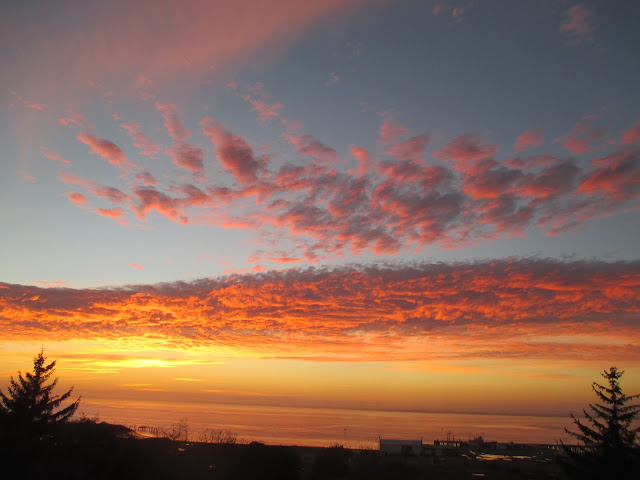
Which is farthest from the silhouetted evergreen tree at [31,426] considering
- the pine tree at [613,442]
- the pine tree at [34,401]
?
the pine tree at [613,442]

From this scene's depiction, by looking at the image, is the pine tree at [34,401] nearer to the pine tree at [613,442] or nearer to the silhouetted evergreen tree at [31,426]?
the silhouetted evergreen tree at [31,426]

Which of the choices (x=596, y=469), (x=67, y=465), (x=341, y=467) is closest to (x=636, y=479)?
(x=596, y=469)

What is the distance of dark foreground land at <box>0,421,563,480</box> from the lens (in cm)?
3153

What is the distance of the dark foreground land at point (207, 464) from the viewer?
31.5 meters

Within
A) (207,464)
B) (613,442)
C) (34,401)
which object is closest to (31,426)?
(34,401)

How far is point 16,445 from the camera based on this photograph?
33906mm

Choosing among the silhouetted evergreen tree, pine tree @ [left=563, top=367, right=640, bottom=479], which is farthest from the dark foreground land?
pine tree @ [left=563, top=367, right=640, bottom=479]

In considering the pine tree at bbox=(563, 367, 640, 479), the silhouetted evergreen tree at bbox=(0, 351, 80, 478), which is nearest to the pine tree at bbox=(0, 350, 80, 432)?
the silhouetted evergreen tree at bbox=(0, 351, 80, 478)

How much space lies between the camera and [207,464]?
51594mm

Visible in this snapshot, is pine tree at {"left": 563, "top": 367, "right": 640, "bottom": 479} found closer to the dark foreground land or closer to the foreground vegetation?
the foreground vegetation

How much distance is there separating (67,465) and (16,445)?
5.28 metres

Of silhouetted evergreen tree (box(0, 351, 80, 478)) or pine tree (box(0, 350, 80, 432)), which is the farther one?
pine tree (box(0, 350, 80, 432))

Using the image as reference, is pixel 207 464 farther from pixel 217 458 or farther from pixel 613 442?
pixel 613 442

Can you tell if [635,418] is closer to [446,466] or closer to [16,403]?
[446,466]
